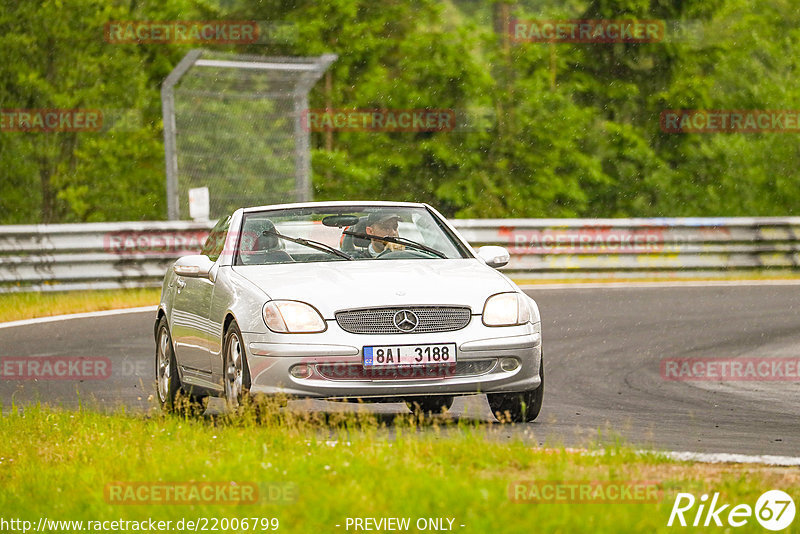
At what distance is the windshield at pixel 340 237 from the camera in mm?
10094

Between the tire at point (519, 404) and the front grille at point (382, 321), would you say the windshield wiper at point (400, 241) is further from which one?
the front grille at point (382, 321)

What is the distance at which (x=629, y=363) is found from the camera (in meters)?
13.2

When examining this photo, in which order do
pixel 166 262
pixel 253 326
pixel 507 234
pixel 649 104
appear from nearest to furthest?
pixel 253 326, pixel 166 262, pixel 507 234, pixel 649 104

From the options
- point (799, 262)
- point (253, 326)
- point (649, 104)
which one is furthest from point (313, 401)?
point (649, 104)

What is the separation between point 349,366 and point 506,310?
1.04 m

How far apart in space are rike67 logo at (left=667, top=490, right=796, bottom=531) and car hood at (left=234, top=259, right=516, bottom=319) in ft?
10.00

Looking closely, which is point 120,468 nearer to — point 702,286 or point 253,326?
point 253,326

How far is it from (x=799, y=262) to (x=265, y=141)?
8.06 m

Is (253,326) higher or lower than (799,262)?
higher

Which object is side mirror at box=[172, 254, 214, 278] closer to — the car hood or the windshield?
the windshield

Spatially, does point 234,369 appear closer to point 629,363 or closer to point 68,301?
point 629,363

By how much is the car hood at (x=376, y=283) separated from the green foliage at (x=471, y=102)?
76.4 feet

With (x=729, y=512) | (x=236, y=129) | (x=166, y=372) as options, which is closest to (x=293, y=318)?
(x=166, y=372)

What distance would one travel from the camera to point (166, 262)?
19938mm
